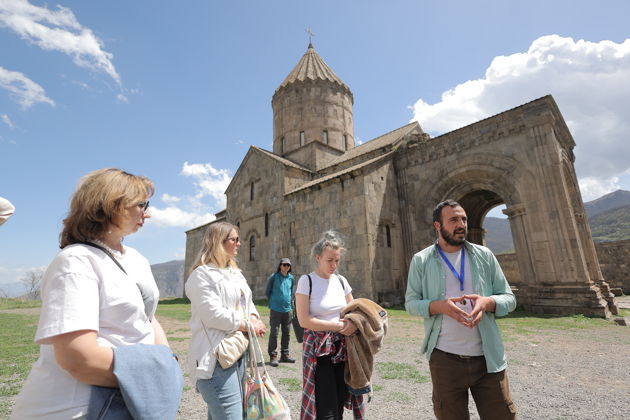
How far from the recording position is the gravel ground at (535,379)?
326 centimetres

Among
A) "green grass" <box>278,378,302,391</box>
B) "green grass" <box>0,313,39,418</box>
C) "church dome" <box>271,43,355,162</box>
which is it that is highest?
"church dome" <box>271,43,355,162</box>

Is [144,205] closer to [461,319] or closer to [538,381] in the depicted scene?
[461,319]

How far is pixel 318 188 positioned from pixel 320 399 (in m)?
11.2

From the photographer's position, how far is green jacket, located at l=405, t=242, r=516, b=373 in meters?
2.09

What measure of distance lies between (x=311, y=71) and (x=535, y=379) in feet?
67.3

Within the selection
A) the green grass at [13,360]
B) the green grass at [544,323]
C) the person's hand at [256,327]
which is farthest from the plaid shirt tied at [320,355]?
the green grass at [544,323]

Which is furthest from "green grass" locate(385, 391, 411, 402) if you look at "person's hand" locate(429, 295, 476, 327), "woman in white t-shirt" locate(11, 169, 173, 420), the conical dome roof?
the conical dome roof

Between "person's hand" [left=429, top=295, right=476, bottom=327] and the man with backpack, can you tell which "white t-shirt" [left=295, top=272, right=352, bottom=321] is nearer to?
"person's hand" [left=429, top=295, right=476, bottom=327]

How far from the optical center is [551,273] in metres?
9.50

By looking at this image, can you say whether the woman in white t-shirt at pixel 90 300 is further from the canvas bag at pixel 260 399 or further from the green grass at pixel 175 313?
the green grass at pixel 175 313

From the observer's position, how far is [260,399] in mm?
1911

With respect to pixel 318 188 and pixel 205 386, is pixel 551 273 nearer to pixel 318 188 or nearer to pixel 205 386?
pixel 318 188

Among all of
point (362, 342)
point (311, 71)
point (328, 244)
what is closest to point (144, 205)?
point (328, 244)

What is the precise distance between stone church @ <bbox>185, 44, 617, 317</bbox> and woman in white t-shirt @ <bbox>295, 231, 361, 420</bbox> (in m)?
8.85
